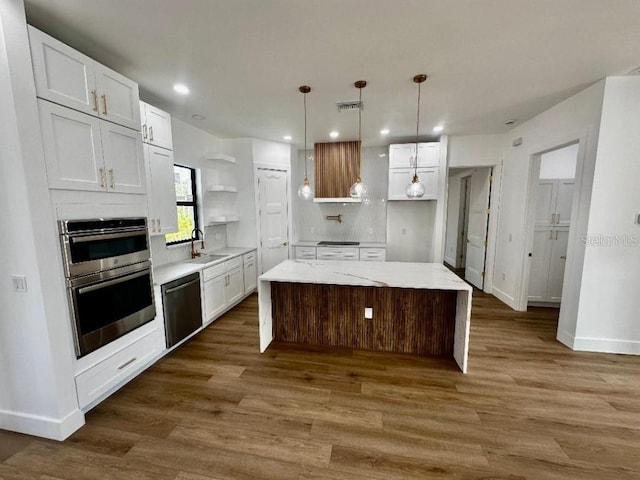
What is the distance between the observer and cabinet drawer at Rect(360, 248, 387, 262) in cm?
481

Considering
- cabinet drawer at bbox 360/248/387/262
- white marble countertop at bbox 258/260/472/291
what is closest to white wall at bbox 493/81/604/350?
white marble countertop at bbox 258/260/472/291

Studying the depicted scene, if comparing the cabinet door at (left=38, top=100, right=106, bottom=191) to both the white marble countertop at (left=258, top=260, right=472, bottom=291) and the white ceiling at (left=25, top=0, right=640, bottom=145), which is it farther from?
the white marble countertop at (left=258, top=260, right=472, bottom=291)

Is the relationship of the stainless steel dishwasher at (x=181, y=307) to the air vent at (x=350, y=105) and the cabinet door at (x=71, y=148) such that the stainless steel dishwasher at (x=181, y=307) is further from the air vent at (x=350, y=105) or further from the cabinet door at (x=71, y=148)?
the air vent at (x=350, y=105)

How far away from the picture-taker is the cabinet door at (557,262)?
3959mm

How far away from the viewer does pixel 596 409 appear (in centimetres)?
203

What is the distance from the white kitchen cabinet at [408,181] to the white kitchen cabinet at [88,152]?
3.68m

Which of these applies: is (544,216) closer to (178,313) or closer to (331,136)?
(331,136)

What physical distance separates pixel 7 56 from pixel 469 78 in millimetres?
3349

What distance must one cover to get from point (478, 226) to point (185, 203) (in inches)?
199

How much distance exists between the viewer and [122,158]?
220 centimetres

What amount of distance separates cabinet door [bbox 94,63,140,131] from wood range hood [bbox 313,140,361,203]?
2.96 metres

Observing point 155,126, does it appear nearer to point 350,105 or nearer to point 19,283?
point 19,283

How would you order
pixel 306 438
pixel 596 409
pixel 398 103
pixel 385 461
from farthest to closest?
pixel 398 103 < pixel 596 409 < pixel 306 438 < pixel 385 461

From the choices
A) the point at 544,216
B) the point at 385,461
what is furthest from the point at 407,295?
the point at 544,216
